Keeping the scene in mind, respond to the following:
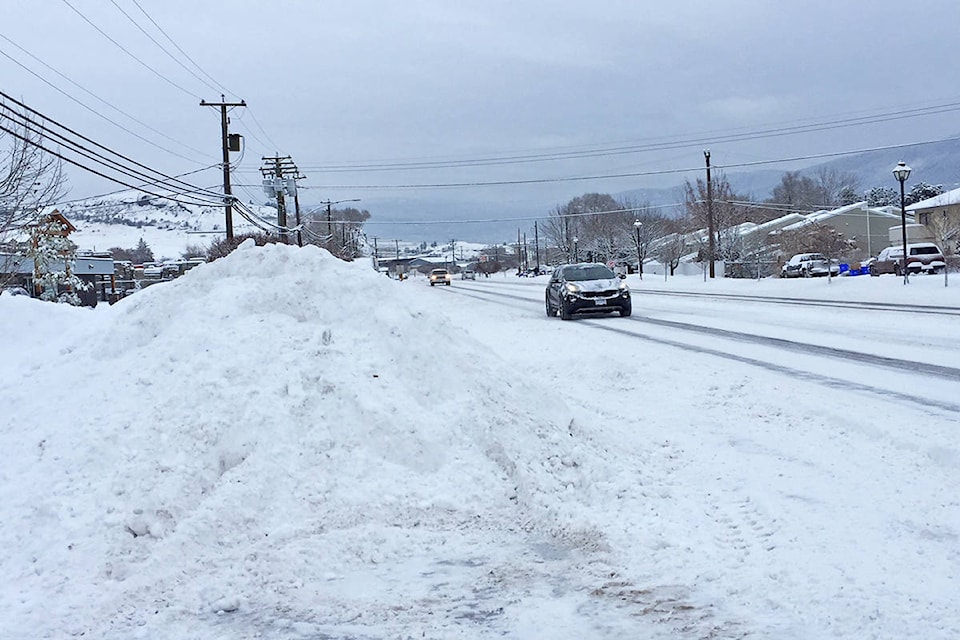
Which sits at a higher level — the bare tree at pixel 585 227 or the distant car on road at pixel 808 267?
the bare tree at pixel 585 227

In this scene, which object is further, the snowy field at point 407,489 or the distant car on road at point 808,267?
the distant car on road at point 808,267

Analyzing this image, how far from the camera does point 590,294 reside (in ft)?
72.2

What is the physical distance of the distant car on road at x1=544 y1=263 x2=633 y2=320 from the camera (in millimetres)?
21953

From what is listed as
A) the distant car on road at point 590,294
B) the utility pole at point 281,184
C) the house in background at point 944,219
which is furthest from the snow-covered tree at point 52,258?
the house in background at point 944,219

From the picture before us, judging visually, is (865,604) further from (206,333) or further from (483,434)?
(206,333)

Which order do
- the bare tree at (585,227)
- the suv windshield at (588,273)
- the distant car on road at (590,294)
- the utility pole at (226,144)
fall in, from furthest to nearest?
1. the bare tree at (585,227)
2. the utility pole at (226,144)
3. the suv windshield at (588,273)
4. the distant car on road at (590,294)

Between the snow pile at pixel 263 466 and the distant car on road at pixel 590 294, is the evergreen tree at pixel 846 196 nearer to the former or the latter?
the distant car on road at pixel 590 294

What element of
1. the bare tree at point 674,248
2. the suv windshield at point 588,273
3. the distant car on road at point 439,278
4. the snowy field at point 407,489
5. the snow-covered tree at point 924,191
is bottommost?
the snowy field at point 407,489

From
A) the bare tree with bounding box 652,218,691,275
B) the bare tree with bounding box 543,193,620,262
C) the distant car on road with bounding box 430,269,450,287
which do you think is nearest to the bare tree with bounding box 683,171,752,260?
the bare tree with bounding box 652,218,691,275

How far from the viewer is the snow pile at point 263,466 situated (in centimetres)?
420

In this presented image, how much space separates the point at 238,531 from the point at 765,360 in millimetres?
9039

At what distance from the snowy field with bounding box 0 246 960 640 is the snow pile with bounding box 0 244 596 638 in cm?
2

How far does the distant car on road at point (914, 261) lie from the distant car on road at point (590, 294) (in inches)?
822

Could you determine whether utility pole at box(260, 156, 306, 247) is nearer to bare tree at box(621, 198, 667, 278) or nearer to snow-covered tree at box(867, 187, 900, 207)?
bare tree at box(621, 198, 667, 278)
